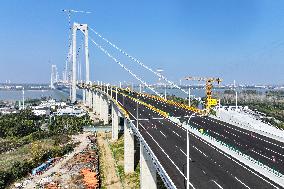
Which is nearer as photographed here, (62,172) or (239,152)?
(239,152)

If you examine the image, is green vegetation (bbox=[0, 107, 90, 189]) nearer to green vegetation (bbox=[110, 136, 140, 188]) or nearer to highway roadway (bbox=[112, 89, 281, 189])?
green vegetation (bbox=[110, 136, 140, 188])

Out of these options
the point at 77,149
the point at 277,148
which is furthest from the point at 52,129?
the point at 277,148

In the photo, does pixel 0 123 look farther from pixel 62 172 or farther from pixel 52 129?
pixel 62 172

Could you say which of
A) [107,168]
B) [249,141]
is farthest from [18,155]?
[249,141]

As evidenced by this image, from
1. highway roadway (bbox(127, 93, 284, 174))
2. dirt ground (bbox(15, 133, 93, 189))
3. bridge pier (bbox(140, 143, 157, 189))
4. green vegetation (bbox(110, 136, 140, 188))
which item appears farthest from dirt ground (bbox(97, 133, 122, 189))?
highway roadway (bbox(127, 93, 284, 174))

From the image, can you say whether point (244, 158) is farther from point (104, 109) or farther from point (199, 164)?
point (104, 109)

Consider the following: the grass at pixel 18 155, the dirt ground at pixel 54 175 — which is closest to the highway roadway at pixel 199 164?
the dirt ground at pixel 54 175
